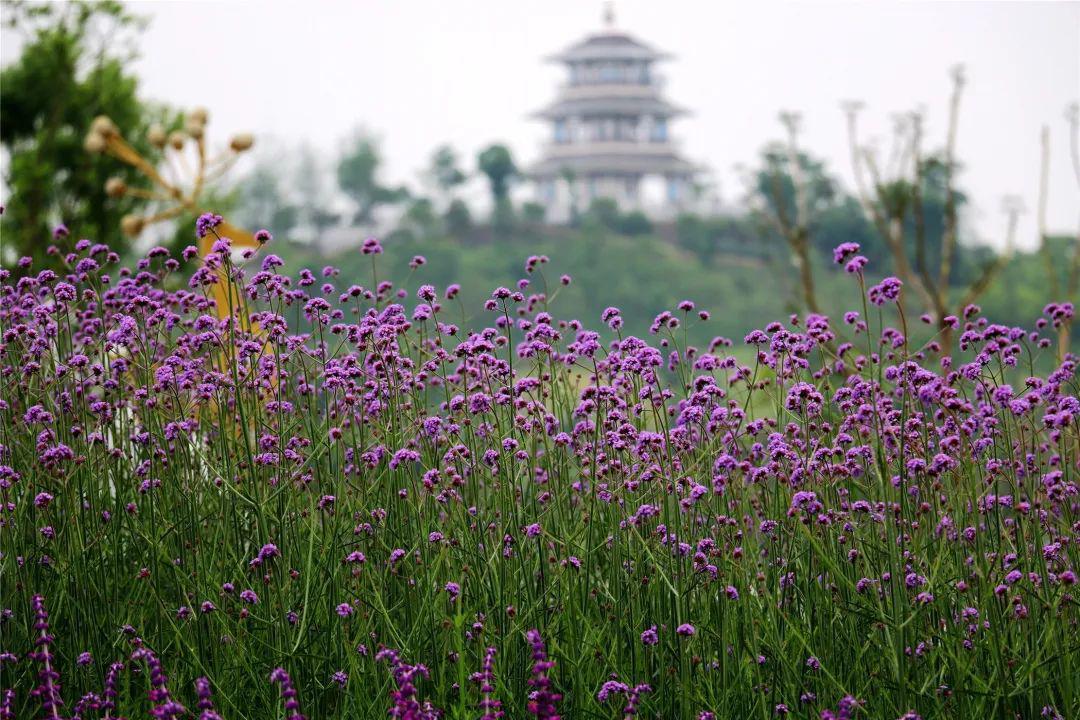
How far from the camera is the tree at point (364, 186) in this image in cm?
7100

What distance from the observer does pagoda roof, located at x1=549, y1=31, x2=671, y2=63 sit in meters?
80.4

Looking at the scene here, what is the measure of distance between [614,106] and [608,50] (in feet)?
11.4

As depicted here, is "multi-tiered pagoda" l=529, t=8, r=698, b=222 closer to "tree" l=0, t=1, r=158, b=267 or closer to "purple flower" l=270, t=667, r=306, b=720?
"tree" l=0, t=1, r=158, b=267

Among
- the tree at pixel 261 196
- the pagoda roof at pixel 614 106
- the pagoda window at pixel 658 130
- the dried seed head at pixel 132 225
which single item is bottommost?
the dried seed head at pixel 132 225

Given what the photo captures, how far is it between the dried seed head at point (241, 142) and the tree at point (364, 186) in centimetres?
5810

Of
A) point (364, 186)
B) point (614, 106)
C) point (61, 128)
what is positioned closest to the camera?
point (61, 128)

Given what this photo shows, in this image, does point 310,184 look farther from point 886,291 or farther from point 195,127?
point 886,291

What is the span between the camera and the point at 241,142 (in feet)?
41.9

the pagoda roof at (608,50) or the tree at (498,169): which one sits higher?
the pagoda roof at (608,50)

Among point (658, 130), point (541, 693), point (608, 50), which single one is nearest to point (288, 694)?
point (541, 693)

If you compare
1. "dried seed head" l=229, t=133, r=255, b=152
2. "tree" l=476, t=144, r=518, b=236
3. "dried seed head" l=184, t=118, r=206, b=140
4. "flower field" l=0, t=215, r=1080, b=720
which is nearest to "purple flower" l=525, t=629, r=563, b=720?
"flower field" l=0, t=215, r=1080, b=720

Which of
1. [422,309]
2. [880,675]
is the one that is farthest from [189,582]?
[880,675]

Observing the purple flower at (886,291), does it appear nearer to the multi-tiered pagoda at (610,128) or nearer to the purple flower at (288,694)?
the purple flower at (288,694)

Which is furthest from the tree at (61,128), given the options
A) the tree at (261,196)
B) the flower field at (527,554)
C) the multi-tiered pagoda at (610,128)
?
the multi-tiered pagoda at (610,128)
